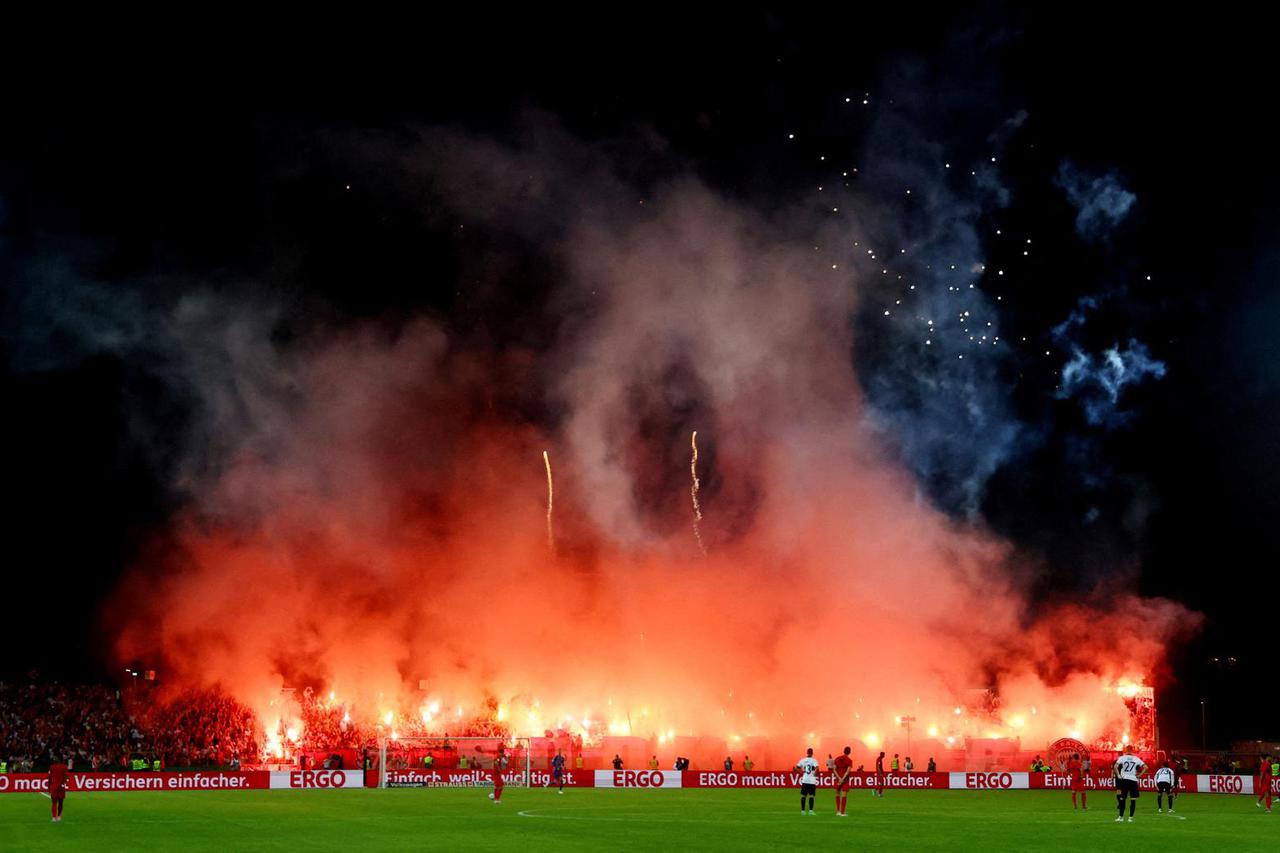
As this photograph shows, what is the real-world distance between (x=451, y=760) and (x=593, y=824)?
125 ft

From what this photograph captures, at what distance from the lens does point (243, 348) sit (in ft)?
271

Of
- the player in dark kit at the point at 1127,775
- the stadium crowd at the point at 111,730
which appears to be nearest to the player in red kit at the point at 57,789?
the stadium crowd at the point at 111,730

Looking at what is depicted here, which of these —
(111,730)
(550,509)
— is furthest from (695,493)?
(111,730)

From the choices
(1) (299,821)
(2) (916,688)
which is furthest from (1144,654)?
(1) (299,821)

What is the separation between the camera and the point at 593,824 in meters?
33.9

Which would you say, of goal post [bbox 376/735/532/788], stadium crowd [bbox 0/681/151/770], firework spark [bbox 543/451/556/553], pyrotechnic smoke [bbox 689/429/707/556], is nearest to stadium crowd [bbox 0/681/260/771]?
stadium crowd [bbox 0/681/151/770]

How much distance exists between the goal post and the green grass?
1071 centimetres

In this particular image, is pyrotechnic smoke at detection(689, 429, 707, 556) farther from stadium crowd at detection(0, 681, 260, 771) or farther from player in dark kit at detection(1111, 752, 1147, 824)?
player in dark kit at detection(1111, 752, 1147, 824)

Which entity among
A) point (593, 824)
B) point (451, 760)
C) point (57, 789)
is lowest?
point (451, 760)

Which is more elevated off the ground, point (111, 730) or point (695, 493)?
point (695, 493)

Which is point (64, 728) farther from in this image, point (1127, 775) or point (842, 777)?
point (1127, 775)

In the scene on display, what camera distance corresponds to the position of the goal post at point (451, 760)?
63.2 meters

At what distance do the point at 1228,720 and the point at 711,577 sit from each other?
3955 centimetres

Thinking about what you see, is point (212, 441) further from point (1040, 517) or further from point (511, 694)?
point (1040, 517)
